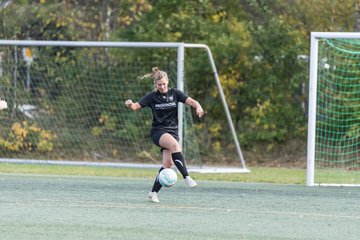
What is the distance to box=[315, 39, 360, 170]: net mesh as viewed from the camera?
17.6 m

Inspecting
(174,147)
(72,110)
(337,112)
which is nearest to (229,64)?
(337,112)

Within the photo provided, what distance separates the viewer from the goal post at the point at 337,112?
1728cm

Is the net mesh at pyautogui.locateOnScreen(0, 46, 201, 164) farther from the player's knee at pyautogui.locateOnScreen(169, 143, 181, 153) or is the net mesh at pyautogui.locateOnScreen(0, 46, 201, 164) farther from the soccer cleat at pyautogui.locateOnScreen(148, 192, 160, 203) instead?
the soccer cleat at pyautogui.locateOnScreen(148, 192, 160, 203)

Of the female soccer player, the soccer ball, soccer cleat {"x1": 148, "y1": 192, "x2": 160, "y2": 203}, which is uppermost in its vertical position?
the female soccer player

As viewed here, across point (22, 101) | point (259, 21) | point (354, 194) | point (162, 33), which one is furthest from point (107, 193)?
point (259, 21)

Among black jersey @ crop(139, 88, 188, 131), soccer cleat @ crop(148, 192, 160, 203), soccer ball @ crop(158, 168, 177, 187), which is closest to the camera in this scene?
soccer ball @ crop(158, 168, 177, 187)

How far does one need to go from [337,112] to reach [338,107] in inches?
4.1

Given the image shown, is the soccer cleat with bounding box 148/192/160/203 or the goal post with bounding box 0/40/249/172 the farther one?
the goal post with bounding box 0/40/249/172

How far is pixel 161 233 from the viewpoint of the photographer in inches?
359

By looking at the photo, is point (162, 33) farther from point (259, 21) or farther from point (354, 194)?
point (354, 194)

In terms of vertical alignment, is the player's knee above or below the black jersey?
below

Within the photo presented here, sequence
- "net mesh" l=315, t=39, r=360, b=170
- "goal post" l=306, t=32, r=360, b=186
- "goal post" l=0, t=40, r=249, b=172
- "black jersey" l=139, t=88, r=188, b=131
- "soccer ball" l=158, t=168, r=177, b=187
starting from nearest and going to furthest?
"soccer ball" l=158, t=168, r=177, b=187 → "black jersey" l=139, t=88, r=188, b=131 → "goal post" l=306, t=32, r=360, b=186 → "net mesh" l=315, t=39, r=360, b=170 → "goal post" l=0, t=40, r=249, b=172

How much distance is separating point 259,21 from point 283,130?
11.4 feet

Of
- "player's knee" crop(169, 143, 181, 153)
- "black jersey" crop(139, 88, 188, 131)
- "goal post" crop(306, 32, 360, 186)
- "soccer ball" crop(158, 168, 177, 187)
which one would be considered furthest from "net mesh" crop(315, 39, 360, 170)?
"soccer ball" crop(158, 168, 177, 187)
